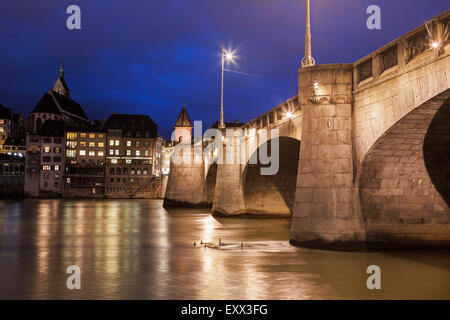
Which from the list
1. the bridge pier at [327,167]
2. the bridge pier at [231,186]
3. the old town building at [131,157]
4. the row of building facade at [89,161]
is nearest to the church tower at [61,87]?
the row of building facade at [89,161]

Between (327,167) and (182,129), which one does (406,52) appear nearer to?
(327,167)

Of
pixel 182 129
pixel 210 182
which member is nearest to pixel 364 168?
pixel 210 182

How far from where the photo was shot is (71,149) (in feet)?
391

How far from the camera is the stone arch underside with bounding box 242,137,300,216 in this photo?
4244cm

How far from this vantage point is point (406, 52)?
16781 mm

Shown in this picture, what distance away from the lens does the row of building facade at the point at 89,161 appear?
11681 centimetres

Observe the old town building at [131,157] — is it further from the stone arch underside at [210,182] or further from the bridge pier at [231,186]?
the bridge pier at [231,186]

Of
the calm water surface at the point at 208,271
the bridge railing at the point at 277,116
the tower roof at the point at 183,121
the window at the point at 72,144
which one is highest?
the tower roof at the point at 183,121

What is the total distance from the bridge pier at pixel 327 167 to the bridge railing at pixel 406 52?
3.46 feet

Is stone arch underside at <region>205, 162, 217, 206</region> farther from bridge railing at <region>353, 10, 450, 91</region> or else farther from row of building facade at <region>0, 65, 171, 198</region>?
row of building facade at <region>0, 65, 171, 198</region>

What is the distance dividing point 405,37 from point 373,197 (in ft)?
23.2

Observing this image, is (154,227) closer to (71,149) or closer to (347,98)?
(347,98)
